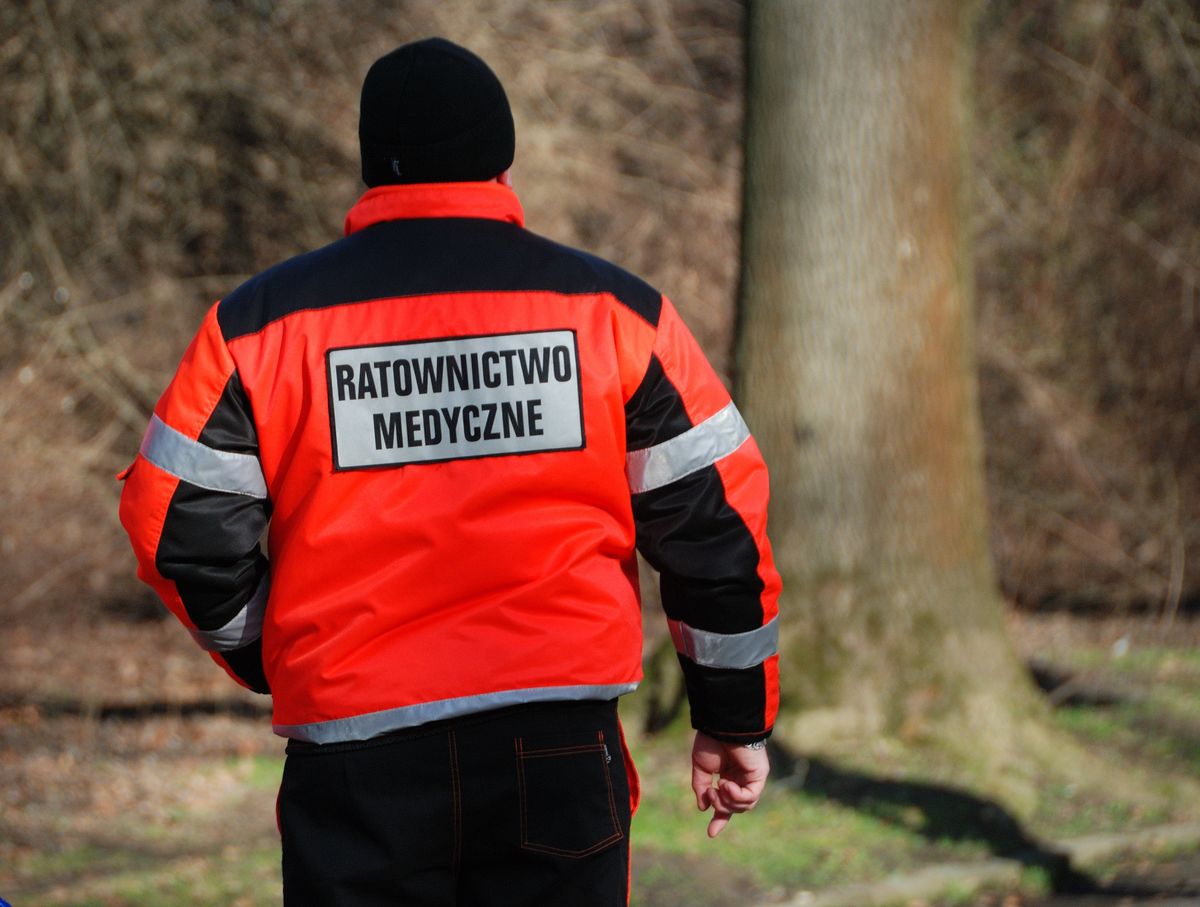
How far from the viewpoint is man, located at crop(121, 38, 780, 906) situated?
7.18ft

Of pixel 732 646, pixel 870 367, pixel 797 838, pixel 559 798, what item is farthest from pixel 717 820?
pixel 870 367

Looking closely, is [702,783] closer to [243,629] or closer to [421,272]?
[243,629]

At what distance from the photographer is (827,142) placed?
5.81 meters

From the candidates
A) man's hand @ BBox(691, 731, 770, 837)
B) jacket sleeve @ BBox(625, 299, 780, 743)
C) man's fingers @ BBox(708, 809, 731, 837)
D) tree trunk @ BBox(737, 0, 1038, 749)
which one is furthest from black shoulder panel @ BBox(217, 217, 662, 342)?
tree trunk @ BBox(737, 0, 1038, 749)

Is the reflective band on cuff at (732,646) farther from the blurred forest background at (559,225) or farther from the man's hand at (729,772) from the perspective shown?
the blurred forest background at (559,225)

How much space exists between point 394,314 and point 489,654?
1.79 ft

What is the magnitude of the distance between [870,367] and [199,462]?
3928 millimetres

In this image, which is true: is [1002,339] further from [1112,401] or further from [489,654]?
[489,654]

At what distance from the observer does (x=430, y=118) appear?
7.60 ft

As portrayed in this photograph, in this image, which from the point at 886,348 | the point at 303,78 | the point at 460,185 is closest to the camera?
the point at 460,185

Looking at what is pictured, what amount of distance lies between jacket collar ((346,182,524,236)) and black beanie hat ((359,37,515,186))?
1 centimetres

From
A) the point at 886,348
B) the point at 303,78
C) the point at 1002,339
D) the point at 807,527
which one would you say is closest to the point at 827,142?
the point at 886,348

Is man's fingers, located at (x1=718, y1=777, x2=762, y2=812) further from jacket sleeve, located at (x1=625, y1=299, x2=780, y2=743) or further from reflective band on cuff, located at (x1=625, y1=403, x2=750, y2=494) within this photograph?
reflective band on cuff, located at (x1=625, y1=403, x2=750, y2=494)

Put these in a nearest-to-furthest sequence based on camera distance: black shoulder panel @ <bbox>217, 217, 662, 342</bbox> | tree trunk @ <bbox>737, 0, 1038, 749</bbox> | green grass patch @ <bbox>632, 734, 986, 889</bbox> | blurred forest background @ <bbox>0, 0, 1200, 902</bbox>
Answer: black shoulder panel @ <bbox>217, 217, 662, 342</bbox> → green grass patch @ <bbox>632, 734, 986, 889</bbox> → tree trunk @ <bbox>737, 0, 1038, 749</bbox> → blurred forest background @ <bbox>0, 0, 1200, 902</bbox>
